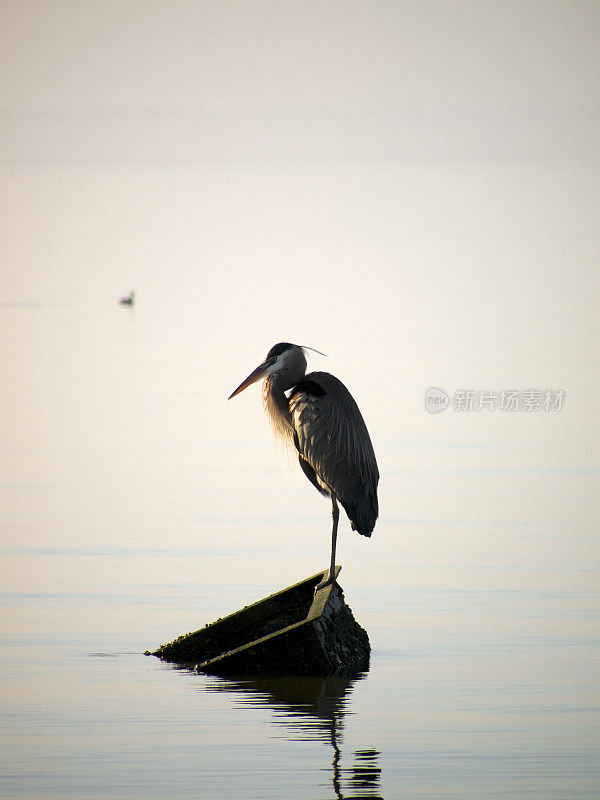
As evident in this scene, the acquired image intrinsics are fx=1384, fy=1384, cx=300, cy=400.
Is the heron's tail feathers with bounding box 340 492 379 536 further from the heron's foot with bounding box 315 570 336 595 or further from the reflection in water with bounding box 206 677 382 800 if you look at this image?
the reflection in water with bounding box 206 677 382 800

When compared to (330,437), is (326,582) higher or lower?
lower

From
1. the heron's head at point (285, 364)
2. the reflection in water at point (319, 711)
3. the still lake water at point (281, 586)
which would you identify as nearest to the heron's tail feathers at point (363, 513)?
the still lake water at point (281, 586)

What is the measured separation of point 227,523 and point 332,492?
395 cm

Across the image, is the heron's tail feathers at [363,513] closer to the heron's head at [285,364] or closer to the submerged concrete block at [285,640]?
the submerged concrete block at [285,640]

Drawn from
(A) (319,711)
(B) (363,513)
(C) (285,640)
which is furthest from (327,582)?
(A) (319,711)

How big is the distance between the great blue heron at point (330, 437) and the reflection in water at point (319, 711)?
3.12 feet

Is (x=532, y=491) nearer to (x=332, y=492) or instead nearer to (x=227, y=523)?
(x=227, y=523)

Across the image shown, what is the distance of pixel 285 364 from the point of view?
9266 mm

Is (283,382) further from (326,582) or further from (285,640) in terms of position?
(285,640)

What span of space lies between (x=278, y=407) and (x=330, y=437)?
2.40ft

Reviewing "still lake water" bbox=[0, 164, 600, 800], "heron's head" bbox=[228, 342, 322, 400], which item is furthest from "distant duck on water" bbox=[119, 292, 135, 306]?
"heron's head" bbox=[228, 342, 322, 400]

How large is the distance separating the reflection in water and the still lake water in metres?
0.02

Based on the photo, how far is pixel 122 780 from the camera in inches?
248

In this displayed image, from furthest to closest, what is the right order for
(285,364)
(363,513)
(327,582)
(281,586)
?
(281,586) → (285,364) → (363,513) → (327,582)
